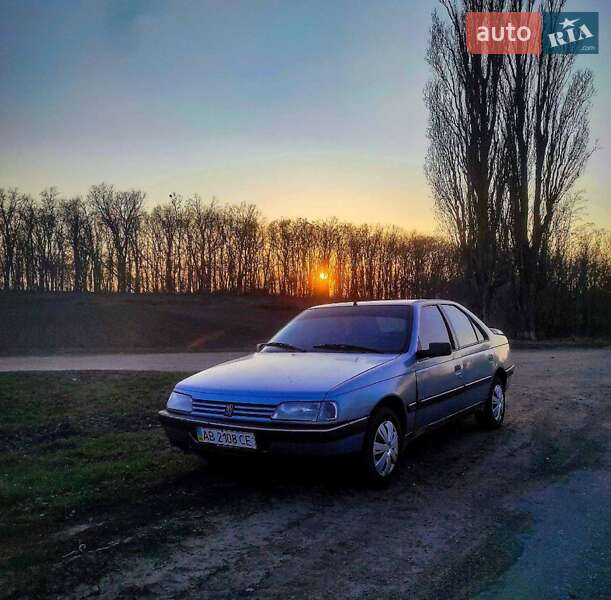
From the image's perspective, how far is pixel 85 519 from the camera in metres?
4.00

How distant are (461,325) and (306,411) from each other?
3.02 meters

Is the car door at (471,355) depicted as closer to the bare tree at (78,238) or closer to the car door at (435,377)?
the car door at (435,377)

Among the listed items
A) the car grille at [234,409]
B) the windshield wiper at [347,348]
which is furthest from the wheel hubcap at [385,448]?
the car grille at [234,409]

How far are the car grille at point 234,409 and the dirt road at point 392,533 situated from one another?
0.41 m

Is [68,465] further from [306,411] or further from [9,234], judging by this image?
[9,234]

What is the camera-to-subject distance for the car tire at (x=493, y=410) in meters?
6.80

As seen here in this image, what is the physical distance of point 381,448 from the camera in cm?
462

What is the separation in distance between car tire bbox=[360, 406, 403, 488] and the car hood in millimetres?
422

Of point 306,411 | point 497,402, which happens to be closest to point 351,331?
point 306,411

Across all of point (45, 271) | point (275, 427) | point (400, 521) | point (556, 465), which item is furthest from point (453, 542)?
point (45, 271)

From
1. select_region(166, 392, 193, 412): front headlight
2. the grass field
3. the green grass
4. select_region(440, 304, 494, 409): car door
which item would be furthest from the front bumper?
the grass field

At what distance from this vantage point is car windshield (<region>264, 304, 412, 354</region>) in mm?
5422

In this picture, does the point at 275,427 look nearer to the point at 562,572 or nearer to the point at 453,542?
the point at 453,542

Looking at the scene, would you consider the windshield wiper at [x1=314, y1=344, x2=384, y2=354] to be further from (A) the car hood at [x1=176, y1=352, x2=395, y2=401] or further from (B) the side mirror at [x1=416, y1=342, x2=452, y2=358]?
(B) the side mirror at [x1=416, y1=342, x2=452, y2=358]
